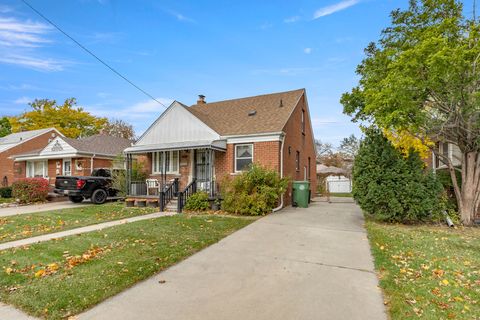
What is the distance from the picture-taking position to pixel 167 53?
48.0ft

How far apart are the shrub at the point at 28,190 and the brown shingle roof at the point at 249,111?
10303mm

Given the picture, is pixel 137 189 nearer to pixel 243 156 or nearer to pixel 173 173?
pixel 173 173

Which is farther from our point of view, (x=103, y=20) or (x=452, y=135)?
(x=103, y=20)

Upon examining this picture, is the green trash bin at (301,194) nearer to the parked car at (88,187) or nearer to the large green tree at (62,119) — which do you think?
the parked car at (88,187)

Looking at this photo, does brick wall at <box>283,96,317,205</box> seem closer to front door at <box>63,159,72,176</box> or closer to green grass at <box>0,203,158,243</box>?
green grass at <box>0,203,158,243</box>

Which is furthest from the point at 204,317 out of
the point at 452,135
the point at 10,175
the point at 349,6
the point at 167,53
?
the point at 10,175

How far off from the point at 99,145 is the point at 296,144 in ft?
49.2

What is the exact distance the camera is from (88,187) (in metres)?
14.9

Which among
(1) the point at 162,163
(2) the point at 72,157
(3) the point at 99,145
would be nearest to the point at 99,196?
(1) the point at 162,163

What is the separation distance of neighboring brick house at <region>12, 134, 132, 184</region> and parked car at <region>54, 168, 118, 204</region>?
2079 mm

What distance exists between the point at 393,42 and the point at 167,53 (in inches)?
419

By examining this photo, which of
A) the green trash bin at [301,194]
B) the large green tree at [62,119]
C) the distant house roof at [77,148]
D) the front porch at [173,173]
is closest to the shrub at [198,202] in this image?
the front porch at [173,173]

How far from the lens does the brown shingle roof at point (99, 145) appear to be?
64.4ft

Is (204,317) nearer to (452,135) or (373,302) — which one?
(373,302)
